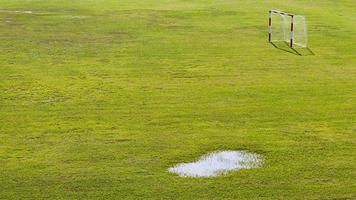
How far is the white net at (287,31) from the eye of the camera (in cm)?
2808

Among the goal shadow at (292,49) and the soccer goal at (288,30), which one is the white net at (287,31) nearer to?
the soccer goal at (288,30)

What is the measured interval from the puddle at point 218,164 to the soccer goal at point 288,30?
13.5m

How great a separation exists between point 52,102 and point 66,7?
2652 cm

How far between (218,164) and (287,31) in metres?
19.9

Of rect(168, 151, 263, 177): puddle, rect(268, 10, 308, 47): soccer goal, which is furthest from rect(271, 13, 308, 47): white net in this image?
rect(168, 151, 263, 177): puddle

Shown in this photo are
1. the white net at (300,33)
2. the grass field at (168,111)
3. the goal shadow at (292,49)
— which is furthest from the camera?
the white net at (300,33)

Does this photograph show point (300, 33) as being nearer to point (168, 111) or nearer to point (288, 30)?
point (288, 30)

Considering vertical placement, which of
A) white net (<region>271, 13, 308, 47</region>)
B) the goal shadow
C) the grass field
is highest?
the grass field

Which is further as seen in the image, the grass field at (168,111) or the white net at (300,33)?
the white net at (300,33)

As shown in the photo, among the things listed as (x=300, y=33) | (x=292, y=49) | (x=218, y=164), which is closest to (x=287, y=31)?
(x=300, y=33)

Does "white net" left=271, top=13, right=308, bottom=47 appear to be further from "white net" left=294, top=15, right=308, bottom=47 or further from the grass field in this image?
the grass field

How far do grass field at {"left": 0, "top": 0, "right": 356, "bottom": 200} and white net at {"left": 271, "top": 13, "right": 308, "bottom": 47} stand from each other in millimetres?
653

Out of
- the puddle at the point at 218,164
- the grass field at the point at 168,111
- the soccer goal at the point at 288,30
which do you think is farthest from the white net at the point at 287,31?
the puddle at the point at 218,164

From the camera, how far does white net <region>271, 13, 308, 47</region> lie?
28078mm
